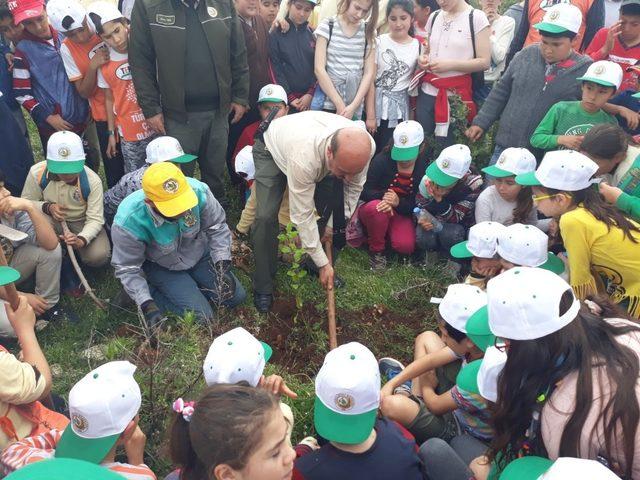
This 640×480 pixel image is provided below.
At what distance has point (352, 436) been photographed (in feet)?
7.97

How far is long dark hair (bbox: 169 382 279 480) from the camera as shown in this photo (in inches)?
80.5

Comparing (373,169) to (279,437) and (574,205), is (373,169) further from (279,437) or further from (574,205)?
(279,437)

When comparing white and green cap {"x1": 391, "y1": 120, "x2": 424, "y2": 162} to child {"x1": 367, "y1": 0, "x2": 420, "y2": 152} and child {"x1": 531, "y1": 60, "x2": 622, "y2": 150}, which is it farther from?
child {"x1": 531, "y1": 60, "x2": 622, "y2": 150}

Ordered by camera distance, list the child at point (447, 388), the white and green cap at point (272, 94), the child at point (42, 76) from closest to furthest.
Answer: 1. the child at point (447, 388)
2. the child at point (42, 76)
3. the white and green cap at point (272, 94)

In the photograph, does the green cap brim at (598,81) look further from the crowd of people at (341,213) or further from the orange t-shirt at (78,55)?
the orange t-shirt at (78,55)

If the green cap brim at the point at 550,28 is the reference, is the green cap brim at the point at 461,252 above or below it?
below

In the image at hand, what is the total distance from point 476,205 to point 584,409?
3.09 meters

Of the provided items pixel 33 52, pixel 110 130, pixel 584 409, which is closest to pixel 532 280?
pixel 584 409

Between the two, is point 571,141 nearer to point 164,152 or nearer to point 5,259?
point 164,152

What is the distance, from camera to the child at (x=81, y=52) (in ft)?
15.3

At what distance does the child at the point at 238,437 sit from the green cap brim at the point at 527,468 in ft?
2.58

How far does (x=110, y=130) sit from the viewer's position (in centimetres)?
525

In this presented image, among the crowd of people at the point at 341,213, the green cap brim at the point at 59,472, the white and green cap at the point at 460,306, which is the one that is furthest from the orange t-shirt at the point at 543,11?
the green cap brim at the point at 59,472

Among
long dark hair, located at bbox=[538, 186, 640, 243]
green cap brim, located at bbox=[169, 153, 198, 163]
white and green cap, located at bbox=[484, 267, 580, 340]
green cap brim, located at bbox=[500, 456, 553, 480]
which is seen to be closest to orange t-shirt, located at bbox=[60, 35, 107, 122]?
green cap brim, located at bbox=[169, 153, 198, 163]
